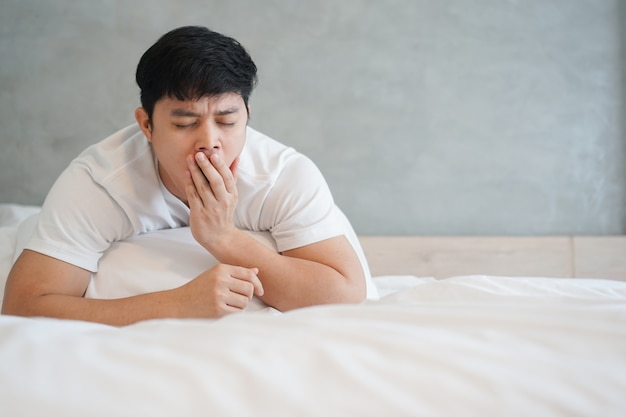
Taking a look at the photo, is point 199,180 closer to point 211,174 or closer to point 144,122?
point 211,174

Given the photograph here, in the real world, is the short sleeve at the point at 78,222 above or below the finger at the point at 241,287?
above

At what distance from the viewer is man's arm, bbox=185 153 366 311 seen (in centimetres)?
132

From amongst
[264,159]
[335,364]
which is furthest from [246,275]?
[335,364]

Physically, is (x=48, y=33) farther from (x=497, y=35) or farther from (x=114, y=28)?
(x=497, y=35)

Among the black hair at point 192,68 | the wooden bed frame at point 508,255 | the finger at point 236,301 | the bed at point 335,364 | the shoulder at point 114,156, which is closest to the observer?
the bed at point 335,364

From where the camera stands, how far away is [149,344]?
0.62 meters

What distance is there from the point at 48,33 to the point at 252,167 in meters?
1.52

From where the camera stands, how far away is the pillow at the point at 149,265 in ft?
4.44

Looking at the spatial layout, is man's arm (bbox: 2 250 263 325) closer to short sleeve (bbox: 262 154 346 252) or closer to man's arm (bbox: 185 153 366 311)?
man's arm (bbox: 185 153 366 311)

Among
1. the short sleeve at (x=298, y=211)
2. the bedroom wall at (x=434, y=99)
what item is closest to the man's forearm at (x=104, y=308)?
the short sleeve at (x=298, y=211)

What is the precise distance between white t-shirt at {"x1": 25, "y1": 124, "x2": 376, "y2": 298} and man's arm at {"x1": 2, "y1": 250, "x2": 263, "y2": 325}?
0.12 ft

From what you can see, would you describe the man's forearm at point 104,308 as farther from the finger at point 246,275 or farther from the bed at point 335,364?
the bed at point 335,364

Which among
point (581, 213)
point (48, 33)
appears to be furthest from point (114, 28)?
point (581, 213)

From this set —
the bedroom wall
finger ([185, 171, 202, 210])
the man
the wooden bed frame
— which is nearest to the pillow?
the man
